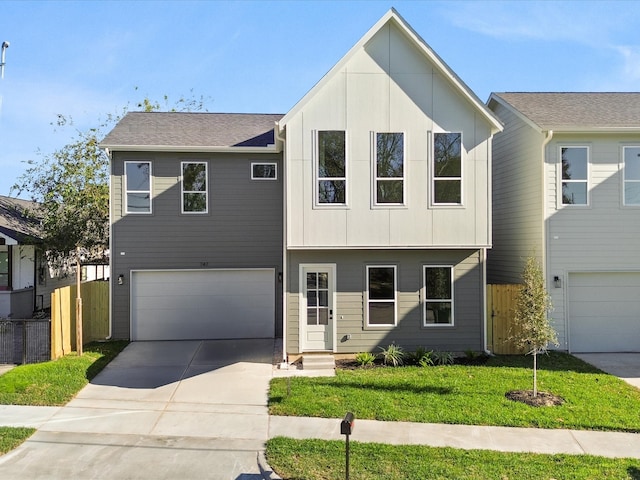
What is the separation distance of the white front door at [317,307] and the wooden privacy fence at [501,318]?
4309mm

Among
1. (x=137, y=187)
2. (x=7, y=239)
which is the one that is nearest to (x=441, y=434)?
(x=137, y=187)

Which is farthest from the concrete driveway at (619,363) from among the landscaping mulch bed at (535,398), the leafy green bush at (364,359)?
the leafy green bush at (364,359)

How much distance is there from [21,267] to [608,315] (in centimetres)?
1995

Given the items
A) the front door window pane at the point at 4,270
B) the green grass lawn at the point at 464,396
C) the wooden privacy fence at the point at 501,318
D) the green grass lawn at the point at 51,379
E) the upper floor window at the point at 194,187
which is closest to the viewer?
the green grass lawn at the point at 464,396

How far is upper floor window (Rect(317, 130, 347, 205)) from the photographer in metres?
11.0

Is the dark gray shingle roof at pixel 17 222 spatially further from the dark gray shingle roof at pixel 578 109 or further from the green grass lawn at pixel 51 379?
the dark gray shingle roof at pixel 578 109

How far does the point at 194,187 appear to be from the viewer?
1401cm

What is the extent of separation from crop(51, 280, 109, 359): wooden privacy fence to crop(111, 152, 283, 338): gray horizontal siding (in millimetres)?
384

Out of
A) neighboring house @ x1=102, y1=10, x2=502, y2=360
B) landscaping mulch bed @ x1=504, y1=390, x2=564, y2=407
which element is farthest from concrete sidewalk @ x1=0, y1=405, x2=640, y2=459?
neighboring house @ x1=102, y1=10, x2=502, y2=360

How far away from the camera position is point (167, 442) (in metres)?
6.91

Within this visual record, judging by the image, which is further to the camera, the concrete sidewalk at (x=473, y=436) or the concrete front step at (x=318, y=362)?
the concrete front step at (x=318, y=362)

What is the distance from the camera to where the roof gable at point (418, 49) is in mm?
10867

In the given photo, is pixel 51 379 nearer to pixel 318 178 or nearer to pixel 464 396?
pixel 318 178

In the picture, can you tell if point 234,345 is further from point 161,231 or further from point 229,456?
point 229,456
